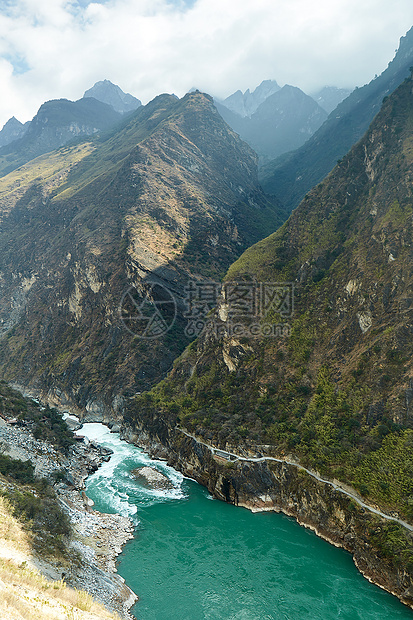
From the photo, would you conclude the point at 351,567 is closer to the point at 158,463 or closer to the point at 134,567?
the point at 134,567

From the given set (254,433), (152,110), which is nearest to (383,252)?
(254,433)

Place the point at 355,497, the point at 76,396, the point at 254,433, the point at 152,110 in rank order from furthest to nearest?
the point at 152,110 → the point at 76,396 → the point at 254,433 → the point at 355,497

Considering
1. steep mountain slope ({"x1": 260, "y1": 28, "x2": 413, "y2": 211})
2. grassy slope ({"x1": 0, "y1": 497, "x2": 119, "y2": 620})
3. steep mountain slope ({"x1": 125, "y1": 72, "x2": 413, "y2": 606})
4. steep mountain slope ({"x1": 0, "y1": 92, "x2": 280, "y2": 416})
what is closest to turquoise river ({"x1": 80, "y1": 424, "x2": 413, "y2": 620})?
steep mountain slope ({"x1": 125, "y1": 72, "x2": 413, "y2": 606})

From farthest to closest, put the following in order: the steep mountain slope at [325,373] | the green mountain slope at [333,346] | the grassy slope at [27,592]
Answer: the green mountain slope at [333,346] → the steep mountain slope at [325,373] → the grassy slope at [27,592]

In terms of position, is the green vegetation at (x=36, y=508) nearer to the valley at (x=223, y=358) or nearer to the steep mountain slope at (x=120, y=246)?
the valley at (x=223, y=358)

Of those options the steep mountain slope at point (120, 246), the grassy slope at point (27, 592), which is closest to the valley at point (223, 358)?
the steep mountain slope at point (120, 246)

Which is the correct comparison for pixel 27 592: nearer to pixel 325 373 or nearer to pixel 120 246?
pixel 325 373

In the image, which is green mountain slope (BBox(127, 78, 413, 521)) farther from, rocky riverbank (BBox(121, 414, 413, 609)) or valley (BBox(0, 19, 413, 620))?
rocky riverbank (BBox(121, 414, 413, 609))
